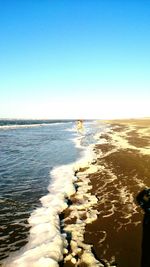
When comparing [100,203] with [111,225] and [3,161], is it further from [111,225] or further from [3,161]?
[3,161]

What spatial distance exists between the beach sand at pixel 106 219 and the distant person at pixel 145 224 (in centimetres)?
11

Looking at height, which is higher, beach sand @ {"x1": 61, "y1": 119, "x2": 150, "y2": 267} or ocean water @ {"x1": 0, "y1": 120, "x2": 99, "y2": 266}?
ocean water @ {"x1": 0, "y1": 120, "x2": 99, "y2": 266}

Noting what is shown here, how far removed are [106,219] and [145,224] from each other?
1.12 m

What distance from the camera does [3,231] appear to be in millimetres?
7125

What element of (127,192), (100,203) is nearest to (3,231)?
(100,203)

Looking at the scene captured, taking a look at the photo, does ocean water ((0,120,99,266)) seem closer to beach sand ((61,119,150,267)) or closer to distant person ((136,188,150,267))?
beach sand ((61,119,150,267))

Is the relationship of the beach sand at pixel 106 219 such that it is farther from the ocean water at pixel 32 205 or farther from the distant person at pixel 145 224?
the ocean water at pixel 32 205

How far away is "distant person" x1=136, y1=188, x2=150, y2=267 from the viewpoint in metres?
5.69

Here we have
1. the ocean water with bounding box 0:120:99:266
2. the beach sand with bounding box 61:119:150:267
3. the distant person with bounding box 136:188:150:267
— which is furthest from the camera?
the ocean water with bounding box 0:120:99:266

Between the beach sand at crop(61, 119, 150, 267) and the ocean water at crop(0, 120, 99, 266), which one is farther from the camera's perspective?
the ocean water at crop(0, 120, 99, 266)

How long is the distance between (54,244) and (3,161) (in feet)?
38.4

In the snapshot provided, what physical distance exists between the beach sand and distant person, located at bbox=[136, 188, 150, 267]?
0.35 ft

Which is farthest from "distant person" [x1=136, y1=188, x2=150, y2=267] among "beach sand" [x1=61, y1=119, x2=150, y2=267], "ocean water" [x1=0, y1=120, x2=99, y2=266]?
"ocean water" [x1=0, y1=120, x2=99, y2=266]

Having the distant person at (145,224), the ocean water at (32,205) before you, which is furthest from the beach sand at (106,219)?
the ocean water at (32,205)
